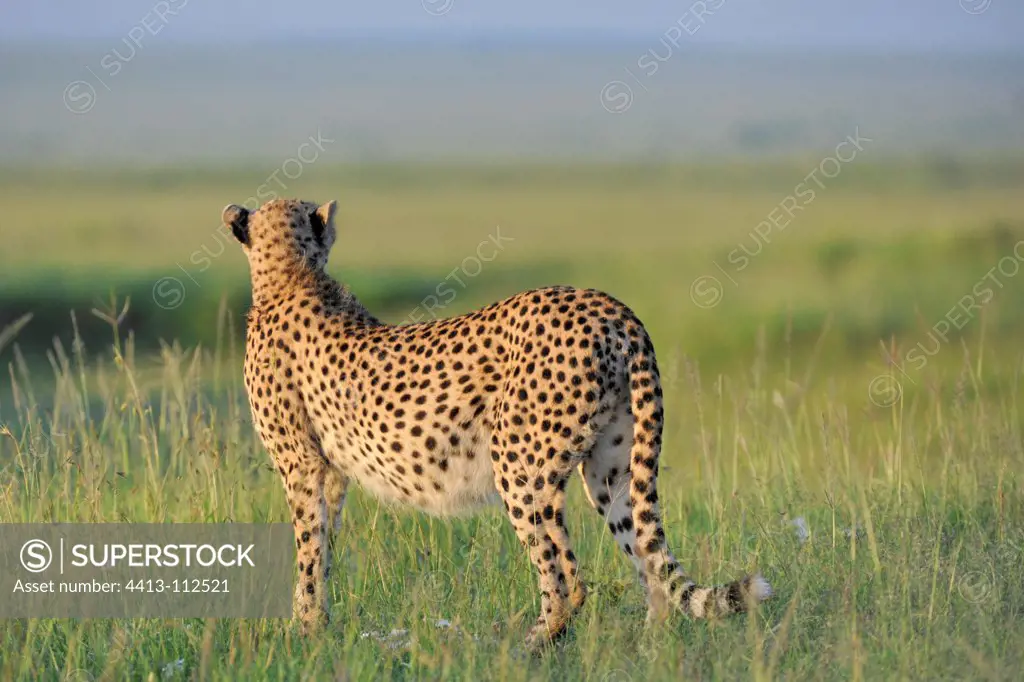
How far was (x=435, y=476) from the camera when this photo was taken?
4262 millimetres

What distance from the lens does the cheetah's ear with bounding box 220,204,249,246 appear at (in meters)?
4.79

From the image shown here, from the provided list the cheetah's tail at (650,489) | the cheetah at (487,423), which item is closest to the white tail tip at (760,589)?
the cheetah at (487,423)

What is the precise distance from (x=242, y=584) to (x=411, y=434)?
2.25ft

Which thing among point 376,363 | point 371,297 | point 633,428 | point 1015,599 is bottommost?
point 1015,599

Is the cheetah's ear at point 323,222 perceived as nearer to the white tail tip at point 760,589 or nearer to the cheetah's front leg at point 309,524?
the cheetah's front leg at point 309,524

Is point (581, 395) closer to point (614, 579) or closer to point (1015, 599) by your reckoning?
point (614, 579)

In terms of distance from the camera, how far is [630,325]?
13.3 feet

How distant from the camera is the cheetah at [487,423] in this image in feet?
13.1

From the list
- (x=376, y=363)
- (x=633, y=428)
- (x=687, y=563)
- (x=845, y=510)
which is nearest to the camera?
(x=633, y=428)

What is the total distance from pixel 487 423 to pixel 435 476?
247 millimetres

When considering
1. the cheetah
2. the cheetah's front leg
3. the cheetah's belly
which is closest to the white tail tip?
the cheetah

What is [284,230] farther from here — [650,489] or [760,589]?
[760,589]

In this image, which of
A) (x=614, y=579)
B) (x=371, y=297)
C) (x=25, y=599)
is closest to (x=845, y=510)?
(x=614, y=579)

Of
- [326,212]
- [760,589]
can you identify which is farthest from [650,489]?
[326,212]
